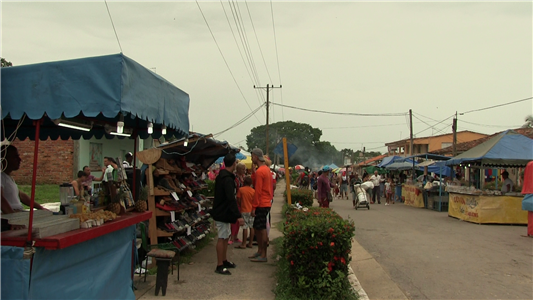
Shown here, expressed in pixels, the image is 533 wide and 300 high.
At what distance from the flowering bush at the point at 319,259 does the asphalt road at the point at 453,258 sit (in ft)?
5.09

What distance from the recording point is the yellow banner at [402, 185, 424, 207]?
942 inches

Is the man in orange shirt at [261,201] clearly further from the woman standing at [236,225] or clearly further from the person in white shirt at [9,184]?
the person in white shirt at [9,184]

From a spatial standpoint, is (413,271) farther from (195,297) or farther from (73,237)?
(73,237)

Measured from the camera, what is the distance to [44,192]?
675 inches

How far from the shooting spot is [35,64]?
4.38m

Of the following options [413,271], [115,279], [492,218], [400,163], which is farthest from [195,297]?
[400,163]

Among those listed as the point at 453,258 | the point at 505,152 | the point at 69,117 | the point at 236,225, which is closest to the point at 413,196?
A: the point at 505,152

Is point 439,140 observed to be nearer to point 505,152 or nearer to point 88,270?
point 505,152

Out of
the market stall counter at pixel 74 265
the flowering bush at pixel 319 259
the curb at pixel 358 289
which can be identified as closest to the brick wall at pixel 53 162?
the market stall counter at pixel 74 265

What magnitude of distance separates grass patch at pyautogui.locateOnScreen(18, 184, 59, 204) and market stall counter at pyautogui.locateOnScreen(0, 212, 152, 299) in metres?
10.9

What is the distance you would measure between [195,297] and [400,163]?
92.5 feet

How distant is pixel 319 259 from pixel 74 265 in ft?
9.95

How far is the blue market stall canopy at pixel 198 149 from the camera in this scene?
8.41m

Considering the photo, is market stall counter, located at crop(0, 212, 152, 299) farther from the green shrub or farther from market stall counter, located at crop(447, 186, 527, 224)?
market stall counter, located at crop(447, 186, 527, 224)
